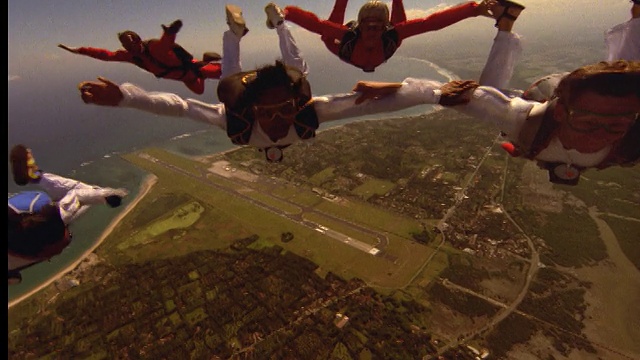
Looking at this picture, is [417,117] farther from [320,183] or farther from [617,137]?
[617,137]

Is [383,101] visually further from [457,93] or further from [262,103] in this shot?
[262,103]

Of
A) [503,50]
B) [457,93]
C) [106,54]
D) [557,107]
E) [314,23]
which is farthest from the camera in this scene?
[314,23]

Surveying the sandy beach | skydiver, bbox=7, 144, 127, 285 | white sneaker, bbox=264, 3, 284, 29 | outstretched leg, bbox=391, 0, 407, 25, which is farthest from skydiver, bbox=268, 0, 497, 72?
the sandy beach

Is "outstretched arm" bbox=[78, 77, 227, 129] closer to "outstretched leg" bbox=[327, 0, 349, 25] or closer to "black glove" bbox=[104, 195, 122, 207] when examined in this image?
"black glove" bbox=[104, 195, 122, 207]

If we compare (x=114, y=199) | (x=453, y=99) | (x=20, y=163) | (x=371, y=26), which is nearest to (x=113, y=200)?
(x=114, y=199)

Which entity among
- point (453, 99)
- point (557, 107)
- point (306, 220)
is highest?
point (453, 99)

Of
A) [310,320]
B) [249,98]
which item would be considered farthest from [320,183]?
[249,98]
